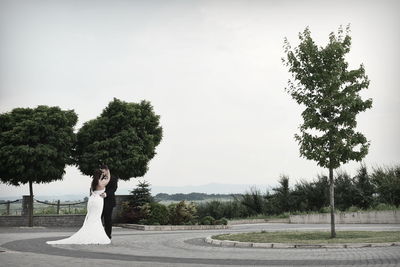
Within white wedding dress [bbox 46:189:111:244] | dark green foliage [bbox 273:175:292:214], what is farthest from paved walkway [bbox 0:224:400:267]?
dark green foliage [bbox 273:175:292:214]

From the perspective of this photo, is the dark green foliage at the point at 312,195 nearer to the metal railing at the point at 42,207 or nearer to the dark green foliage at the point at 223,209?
the dark green foliage at the point at 223,209

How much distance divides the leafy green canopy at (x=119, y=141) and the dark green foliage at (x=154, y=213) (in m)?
2.85

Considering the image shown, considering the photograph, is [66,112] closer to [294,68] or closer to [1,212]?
[1,212]

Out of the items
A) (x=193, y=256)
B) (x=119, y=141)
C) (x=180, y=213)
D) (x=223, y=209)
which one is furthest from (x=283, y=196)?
(x=193, y=256)

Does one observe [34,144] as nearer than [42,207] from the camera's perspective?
Yes

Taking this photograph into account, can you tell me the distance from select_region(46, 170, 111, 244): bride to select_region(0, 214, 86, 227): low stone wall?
13.1 meters

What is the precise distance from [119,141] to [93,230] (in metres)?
13.9

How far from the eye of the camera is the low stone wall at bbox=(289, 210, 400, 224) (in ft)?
98.5

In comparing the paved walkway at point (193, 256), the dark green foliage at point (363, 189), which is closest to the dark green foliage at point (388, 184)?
the dark green foliage at point (363, 189)

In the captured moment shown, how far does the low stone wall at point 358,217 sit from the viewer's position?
30.0 m

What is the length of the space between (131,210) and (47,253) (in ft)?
57.3

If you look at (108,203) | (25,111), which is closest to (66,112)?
(25,111)

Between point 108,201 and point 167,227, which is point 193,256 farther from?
point 167,227

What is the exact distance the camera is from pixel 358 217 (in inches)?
1234
